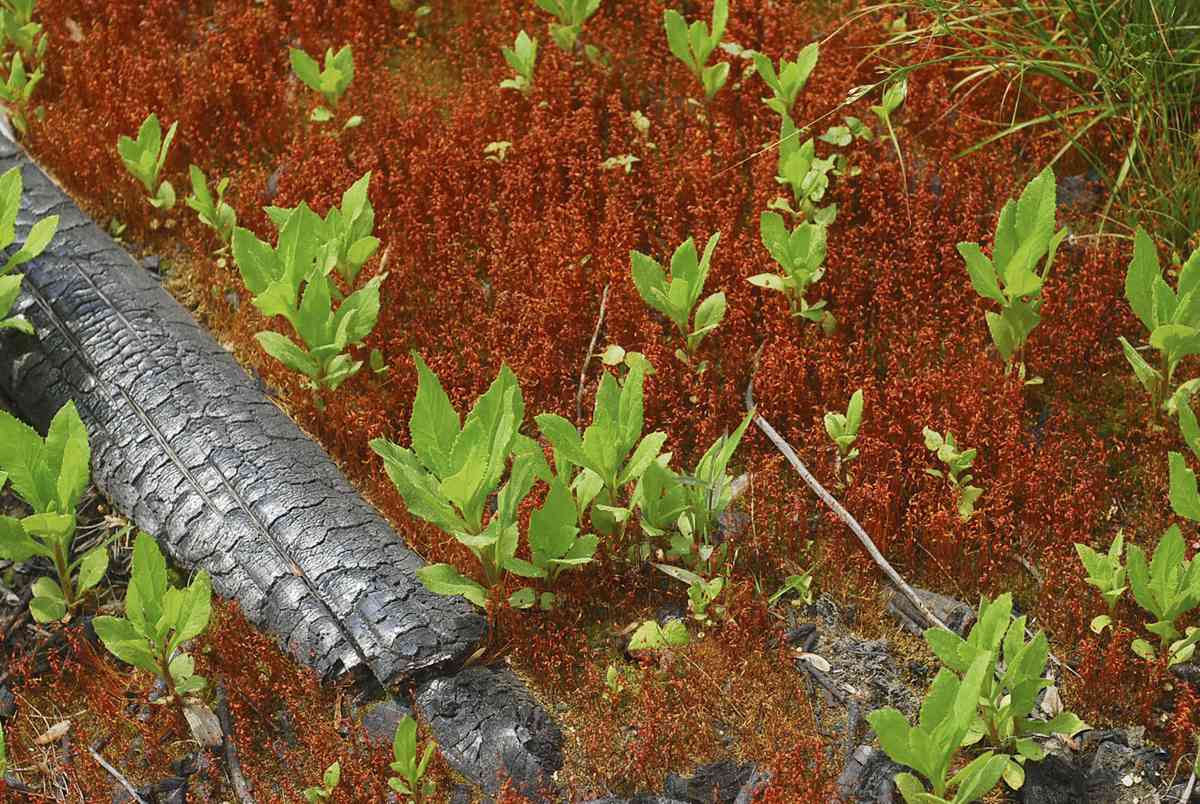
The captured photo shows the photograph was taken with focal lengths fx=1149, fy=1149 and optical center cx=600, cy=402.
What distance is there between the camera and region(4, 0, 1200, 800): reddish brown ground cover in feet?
13.3

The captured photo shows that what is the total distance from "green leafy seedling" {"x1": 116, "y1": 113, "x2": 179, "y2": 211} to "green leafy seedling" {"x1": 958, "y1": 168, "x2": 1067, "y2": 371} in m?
3.77

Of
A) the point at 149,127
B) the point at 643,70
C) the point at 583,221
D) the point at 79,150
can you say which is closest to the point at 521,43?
the point at 643,70

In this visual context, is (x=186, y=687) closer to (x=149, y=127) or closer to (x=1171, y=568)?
(x=149, y=127)

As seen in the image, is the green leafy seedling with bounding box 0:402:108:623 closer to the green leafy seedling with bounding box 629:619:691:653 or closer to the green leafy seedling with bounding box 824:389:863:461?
the green leafy seedling with bounding box 629:619:691:653

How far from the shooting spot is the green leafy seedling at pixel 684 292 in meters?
4.67

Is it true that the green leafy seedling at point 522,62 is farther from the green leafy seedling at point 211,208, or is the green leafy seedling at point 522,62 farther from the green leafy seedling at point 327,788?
the green leafy seedling at point 327,788

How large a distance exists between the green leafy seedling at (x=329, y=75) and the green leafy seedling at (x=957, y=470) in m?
3.32

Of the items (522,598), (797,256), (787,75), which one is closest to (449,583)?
(522,598)

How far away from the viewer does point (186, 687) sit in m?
4.01

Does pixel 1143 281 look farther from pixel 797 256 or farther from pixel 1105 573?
pixel 797 256

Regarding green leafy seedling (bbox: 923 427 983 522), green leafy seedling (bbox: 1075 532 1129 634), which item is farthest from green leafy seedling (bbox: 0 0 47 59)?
green leafy seedling (bbox: 1075 532 1129 634)

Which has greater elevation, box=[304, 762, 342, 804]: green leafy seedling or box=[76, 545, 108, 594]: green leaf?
box=[76, 545, 108, 594]: green leaf

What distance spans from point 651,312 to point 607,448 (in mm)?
1154

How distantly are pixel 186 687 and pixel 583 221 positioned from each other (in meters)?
2.65
